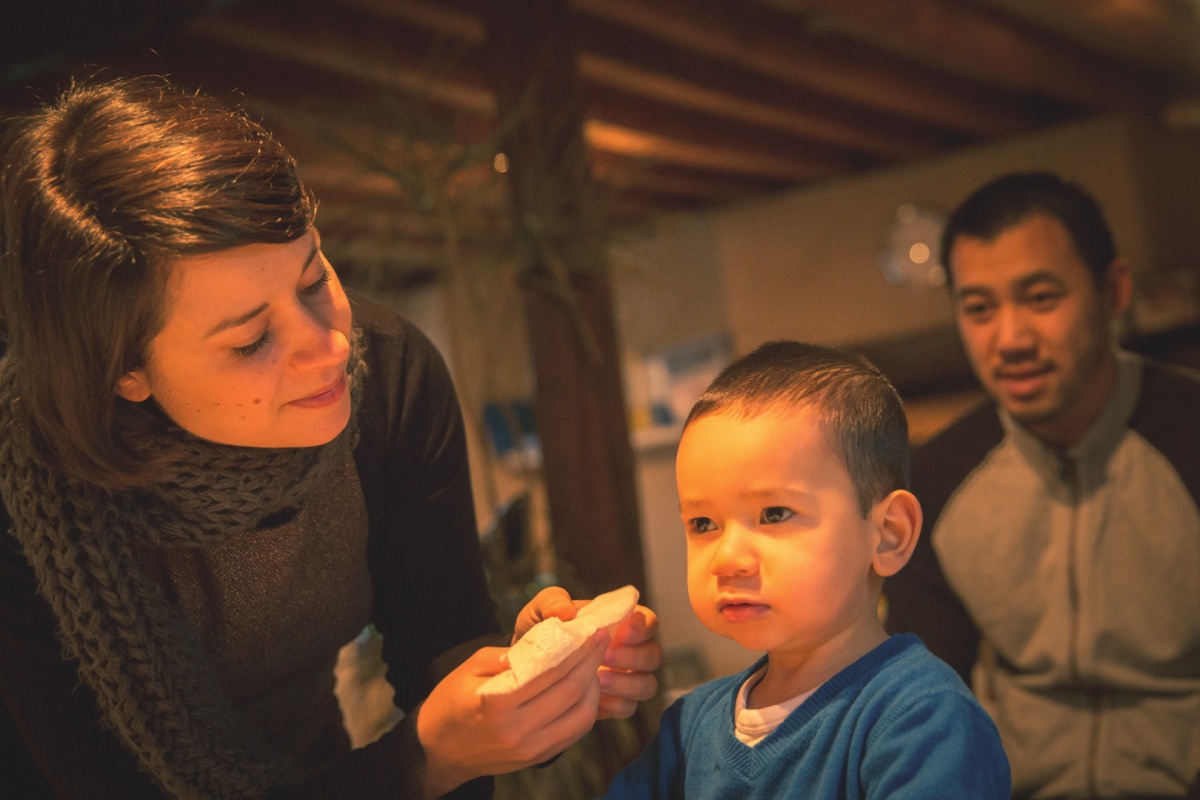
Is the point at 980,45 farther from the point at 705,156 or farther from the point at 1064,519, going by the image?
the point at 1064,519

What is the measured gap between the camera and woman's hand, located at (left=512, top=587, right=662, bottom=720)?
118cm

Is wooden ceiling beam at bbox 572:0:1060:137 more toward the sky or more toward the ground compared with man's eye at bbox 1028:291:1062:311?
more toward the sky

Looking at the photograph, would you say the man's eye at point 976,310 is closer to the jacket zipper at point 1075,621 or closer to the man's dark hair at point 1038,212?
the man's dark hair at point 1038,212

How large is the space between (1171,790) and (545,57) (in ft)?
7.23

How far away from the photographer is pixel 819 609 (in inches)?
40.8

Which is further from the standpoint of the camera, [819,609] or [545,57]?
[545,57]

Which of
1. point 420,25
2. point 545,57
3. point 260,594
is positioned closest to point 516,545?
point 545,57

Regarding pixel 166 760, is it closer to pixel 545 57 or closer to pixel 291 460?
pixel 291 460

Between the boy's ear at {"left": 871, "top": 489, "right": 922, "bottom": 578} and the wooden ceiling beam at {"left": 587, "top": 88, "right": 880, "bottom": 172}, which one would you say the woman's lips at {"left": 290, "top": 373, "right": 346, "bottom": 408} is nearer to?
the boy's ear at {"left": 871, "top": 489, "right": 922, "bottom": 578}

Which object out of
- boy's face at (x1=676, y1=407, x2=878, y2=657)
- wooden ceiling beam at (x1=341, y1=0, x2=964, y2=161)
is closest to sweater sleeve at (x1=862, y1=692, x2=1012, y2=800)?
boy's face at (x1=676, y1=407, x2=878, y2=657)

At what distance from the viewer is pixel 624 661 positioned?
1.18m

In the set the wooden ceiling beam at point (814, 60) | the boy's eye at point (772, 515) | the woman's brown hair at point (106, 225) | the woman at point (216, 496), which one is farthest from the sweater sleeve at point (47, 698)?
the wooden ceiling beam at point (814, 60)

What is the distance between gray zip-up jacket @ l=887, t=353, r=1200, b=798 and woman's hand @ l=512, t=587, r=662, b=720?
621 millimetres

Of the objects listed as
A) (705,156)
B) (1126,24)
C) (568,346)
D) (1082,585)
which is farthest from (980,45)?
(1082,585)
